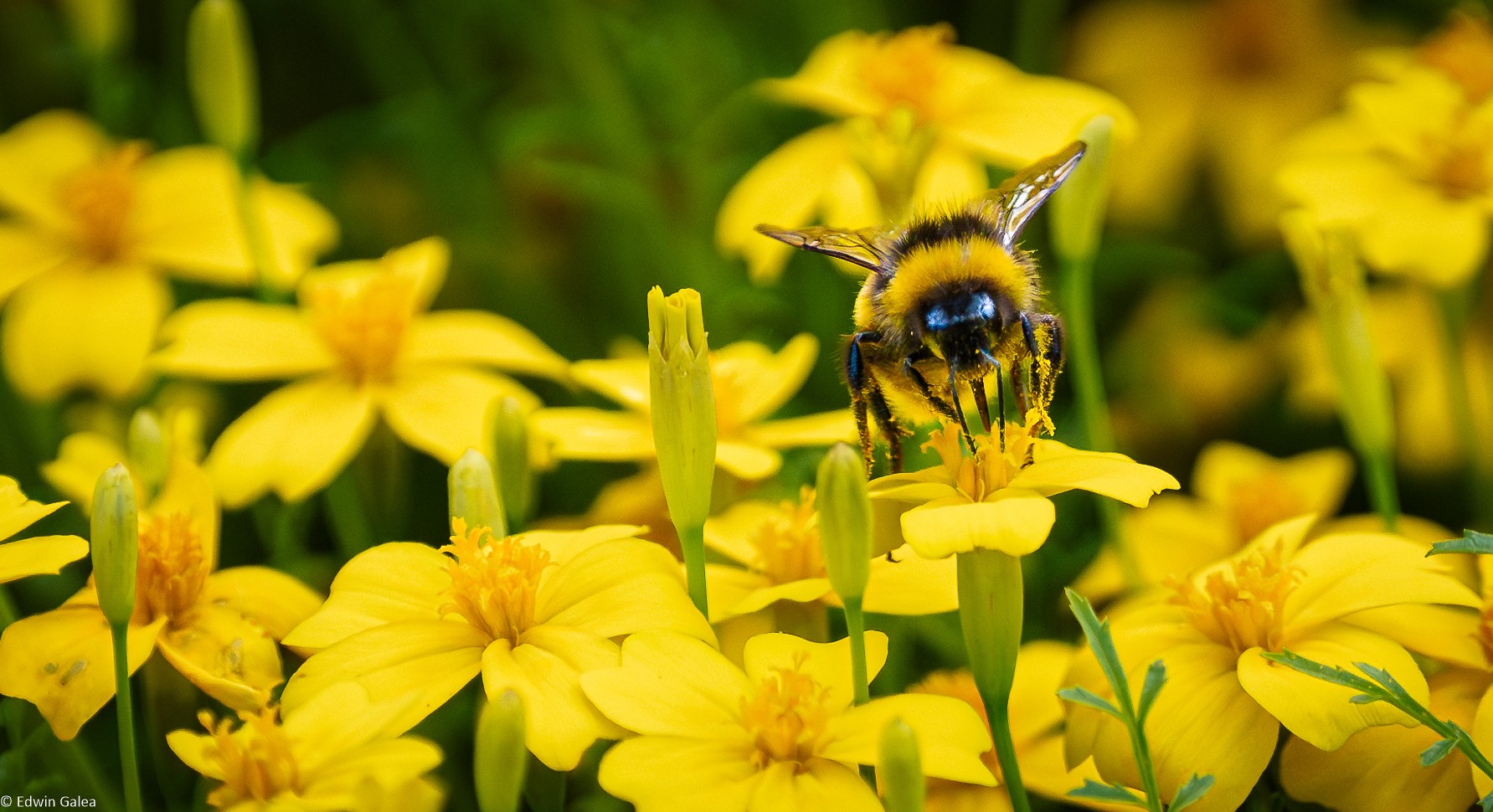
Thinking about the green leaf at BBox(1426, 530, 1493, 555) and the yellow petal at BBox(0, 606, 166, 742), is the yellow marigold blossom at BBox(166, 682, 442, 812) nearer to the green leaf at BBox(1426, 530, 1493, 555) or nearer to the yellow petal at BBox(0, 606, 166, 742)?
the yellow petal at BBox(0, 606, 166, 742)

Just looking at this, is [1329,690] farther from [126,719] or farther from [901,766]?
[126,719]

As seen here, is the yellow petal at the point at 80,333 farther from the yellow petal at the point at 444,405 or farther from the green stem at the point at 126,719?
the green stem at the point at 126,719

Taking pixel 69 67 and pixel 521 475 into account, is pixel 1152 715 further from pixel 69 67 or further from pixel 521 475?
pixel 69 67

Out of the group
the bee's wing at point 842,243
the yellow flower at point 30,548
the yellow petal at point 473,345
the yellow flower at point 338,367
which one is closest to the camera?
the yellow flower at point 30,548

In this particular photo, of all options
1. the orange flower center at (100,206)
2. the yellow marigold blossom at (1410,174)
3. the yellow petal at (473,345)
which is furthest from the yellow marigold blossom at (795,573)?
the orange flower center at (100,206)

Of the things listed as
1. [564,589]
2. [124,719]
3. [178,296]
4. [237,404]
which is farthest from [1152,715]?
[178,296]

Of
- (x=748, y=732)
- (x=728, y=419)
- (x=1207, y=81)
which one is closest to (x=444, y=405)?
(x=728, y=419)

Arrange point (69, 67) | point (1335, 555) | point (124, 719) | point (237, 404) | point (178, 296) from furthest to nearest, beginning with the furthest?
point (69, 67) → point (178, 296) → point (237, 404) → point (1335, 555) → point (124, 719)
